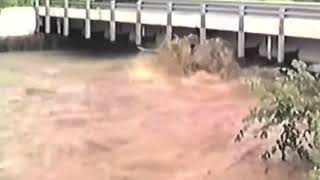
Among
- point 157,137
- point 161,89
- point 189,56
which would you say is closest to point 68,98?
point 161,89

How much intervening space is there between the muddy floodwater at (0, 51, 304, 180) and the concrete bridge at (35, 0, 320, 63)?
1740 millimetres

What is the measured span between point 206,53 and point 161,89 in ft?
7.16

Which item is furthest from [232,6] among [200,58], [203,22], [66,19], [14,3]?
[14,3]

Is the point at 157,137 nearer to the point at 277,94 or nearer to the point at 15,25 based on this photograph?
the point at 277,94

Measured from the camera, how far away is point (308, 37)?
20.0 meters

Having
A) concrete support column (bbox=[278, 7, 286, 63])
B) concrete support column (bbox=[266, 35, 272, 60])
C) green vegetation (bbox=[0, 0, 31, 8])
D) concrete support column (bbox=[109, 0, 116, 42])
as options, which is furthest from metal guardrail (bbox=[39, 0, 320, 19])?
green vegetation (bbox=[0, 0, 31, 8])

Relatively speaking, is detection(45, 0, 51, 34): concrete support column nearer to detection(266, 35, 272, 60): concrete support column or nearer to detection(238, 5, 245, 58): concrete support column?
detection(238, 5, 245, 58): concrete support column

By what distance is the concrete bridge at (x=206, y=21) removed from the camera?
66.7ft

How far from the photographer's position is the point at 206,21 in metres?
23.6

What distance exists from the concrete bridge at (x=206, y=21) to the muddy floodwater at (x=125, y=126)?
5.71 feet

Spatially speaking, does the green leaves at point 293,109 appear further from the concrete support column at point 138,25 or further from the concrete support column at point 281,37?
the concrete support column at point 138,25

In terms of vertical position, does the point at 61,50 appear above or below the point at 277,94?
below

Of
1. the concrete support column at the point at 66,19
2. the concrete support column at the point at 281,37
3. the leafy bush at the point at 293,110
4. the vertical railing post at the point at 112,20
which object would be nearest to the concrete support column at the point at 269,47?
the concrete support column at the point at 281,37

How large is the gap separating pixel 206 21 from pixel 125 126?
8.24 meters
